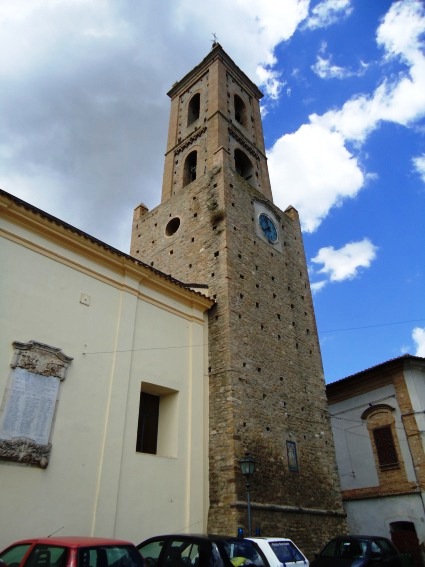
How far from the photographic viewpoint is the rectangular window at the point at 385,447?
591 inches

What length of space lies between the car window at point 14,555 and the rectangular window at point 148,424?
4.86 meters

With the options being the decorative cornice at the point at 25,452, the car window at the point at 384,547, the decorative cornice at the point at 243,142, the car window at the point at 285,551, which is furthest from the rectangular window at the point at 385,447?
the decorative cornice at the point at 243,142

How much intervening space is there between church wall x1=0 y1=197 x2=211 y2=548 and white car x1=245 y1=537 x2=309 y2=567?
285 centimetres

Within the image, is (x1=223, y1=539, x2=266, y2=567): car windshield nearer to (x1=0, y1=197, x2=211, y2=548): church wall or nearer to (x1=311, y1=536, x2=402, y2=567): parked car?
(x1=311, y1=536, x2=402, y2=567): parked car

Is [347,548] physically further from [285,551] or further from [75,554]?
[75,554]

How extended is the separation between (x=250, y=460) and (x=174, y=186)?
12.6 meters

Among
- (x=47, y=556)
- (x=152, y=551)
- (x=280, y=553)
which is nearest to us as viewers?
(x=47, y=556)

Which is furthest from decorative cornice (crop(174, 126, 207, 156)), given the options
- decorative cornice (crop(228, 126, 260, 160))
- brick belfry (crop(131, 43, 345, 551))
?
decorative cornice (crop(228, 126, 260, 160))

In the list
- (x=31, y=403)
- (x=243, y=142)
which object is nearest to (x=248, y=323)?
(x=31, y=403)

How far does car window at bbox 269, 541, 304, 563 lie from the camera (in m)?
7.12

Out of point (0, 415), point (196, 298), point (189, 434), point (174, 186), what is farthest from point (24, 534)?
point (174, 186)

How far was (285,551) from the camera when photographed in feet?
24.0

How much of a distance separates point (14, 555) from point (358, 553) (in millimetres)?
6362

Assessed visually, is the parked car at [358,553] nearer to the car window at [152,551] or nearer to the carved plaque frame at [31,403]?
the car window at [152,551]
